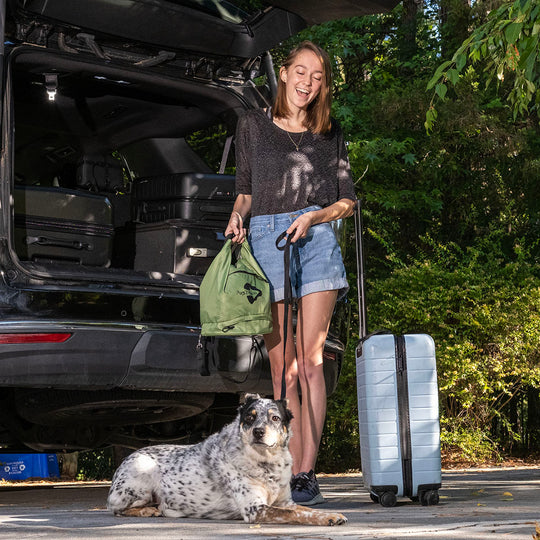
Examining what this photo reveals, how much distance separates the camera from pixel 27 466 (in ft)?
32.0

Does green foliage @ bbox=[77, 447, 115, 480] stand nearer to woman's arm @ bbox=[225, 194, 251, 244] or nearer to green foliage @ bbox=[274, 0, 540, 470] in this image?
green foliage @ bbox=[274, 0, 540, 470]

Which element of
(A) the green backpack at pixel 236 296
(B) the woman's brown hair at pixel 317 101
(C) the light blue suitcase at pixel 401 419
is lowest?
(C) the light blue suitcase at pixel 401 419

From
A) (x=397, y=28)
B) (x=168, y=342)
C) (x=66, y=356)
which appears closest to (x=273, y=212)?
(x=168, y=342)

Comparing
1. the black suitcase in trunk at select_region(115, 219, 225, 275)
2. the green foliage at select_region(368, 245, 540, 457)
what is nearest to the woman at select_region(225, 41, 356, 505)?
the black suitcase in trunk at select_region(115, 219, 225, 275)

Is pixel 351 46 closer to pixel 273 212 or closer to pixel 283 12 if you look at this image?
pixel 283 12

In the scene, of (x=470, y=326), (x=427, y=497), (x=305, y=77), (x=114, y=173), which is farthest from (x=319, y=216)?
(x=470, y=326)

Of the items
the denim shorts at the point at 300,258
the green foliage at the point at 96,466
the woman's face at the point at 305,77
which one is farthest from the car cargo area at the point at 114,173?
the green foliage at the point at 96,466

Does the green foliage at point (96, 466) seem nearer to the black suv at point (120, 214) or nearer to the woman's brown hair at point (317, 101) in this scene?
the black suv at point (120, 214)

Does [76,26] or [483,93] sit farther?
[483,93]

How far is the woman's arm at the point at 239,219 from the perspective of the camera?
13.4 ft

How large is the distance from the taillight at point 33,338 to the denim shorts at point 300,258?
90 centimetres

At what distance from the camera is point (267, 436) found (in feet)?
11.7

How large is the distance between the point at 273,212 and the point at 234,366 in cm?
82

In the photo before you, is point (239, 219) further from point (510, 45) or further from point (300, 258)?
point (510, 45)
